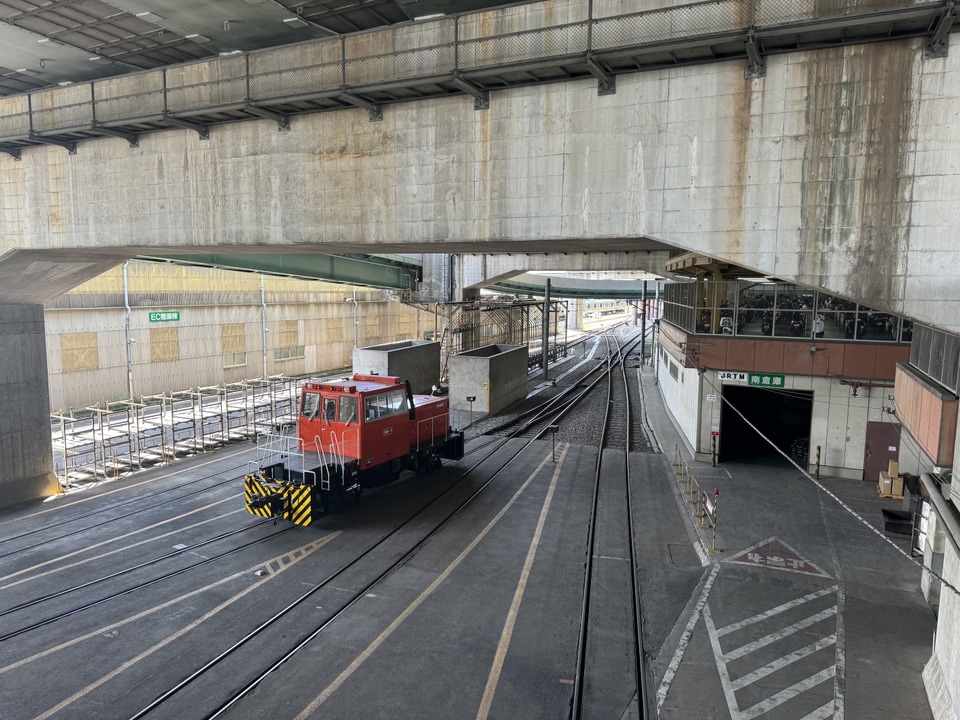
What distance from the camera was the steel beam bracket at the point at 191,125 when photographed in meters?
12.2

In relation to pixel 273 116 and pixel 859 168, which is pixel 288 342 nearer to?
pixel 273 116

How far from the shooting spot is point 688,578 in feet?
38.3

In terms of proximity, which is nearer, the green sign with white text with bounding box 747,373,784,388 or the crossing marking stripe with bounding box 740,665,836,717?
the crossing marking stripe with bounding box 740,665,836,717

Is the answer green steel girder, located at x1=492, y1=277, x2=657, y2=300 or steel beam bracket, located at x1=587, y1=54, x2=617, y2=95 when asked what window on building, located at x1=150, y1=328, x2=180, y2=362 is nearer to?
green steel girder, located at x1=492, y1=277, x2=657, y2=300

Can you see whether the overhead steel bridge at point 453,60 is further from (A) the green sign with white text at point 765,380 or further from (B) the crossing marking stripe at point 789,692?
(A) the green sign with white text at point 765,380

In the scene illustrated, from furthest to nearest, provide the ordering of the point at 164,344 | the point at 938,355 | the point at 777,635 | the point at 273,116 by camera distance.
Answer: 1. the point at 164,344
2. the point at 273,116
3. the point at 938,355
4. the point at 777,635

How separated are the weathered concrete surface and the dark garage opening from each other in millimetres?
Answer: 10849

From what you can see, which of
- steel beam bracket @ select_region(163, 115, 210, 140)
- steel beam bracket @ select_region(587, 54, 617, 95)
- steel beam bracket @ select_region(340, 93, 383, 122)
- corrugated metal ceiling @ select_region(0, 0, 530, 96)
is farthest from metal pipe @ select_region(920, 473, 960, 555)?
steel beam bracket @ select_region(163, 115, 210, 140)

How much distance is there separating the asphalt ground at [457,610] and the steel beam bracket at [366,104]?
28.8ft

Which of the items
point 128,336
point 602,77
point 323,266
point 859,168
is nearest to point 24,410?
point 323,266

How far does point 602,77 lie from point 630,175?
61.8 inches

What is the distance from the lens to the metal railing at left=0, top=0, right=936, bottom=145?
27.6 feet

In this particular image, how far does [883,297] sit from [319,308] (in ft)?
Answer: 130

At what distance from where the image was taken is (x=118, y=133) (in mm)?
13195
